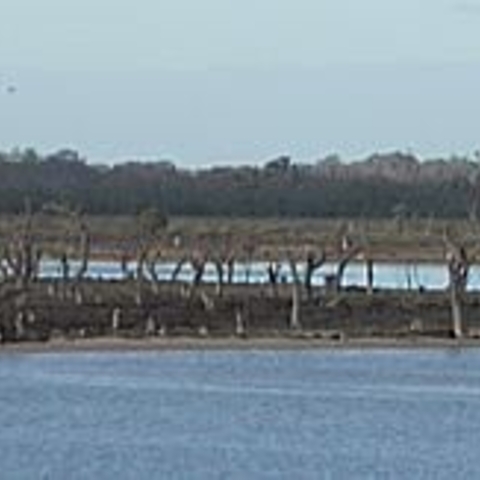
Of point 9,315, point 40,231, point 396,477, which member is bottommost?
point 396,477

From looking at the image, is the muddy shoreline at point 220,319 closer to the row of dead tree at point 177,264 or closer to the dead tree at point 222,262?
the row of dead tree at point 177,264

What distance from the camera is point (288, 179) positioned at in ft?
630

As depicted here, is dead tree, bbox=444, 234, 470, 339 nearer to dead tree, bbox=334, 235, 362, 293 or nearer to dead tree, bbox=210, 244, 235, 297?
dead tree, bbox=334, 235, 362, 293

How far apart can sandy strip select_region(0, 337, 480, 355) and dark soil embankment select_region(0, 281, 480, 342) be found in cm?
82

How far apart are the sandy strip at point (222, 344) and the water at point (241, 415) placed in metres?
0.95

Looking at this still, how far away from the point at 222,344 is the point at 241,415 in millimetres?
17242

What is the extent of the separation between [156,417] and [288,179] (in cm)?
13761

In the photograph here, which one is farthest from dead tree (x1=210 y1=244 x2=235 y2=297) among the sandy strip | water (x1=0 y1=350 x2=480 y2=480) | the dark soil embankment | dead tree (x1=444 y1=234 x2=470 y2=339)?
water (x1=0 y1=350 x2=480 y2=480)

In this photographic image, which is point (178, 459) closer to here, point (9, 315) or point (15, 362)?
point (15, 362)

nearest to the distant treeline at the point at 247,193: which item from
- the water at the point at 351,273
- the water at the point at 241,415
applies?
the water at the point at 351,273

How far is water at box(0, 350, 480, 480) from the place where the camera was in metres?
45.4

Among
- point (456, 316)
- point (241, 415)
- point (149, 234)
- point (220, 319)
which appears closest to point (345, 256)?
point (149, 234)

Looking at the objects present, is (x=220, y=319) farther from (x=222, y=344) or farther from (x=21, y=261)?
(x=21, y=261)

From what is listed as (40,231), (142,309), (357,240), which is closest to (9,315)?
(142,309)
